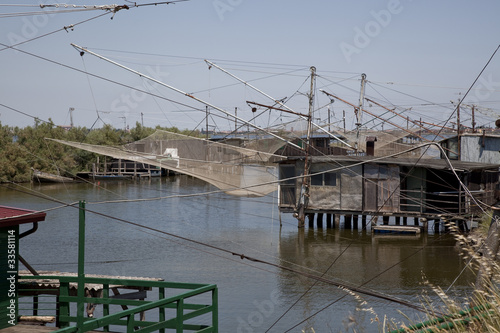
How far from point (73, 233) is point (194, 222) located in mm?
7255

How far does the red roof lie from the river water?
73.8 inches

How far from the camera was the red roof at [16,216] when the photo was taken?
8562 millimetres

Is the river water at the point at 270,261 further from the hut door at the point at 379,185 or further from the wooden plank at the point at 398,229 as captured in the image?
the hut door at the point at 379,185

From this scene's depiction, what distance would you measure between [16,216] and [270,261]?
45.6 feet

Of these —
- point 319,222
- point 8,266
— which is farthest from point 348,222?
point 8,266

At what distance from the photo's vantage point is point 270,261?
71.0 feet

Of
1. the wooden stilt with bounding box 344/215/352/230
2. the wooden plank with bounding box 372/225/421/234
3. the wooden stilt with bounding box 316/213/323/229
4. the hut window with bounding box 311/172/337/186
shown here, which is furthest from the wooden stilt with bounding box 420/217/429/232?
the wooden stilt with bounding box 316/213/323/229

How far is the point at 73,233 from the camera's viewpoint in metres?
27.7

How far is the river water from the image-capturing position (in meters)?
14.8

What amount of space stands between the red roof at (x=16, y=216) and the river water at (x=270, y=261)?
1874mm

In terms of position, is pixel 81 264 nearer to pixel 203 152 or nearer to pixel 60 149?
pixel 203 152

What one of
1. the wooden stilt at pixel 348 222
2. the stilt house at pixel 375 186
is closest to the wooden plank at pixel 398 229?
the stilt house at pixel 375 186

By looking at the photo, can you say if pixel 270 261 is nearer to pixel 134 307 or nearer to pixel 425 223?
pixel 425 223

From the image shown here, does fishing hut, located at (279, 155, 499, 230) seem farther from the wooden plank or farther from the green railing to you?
the green railing
